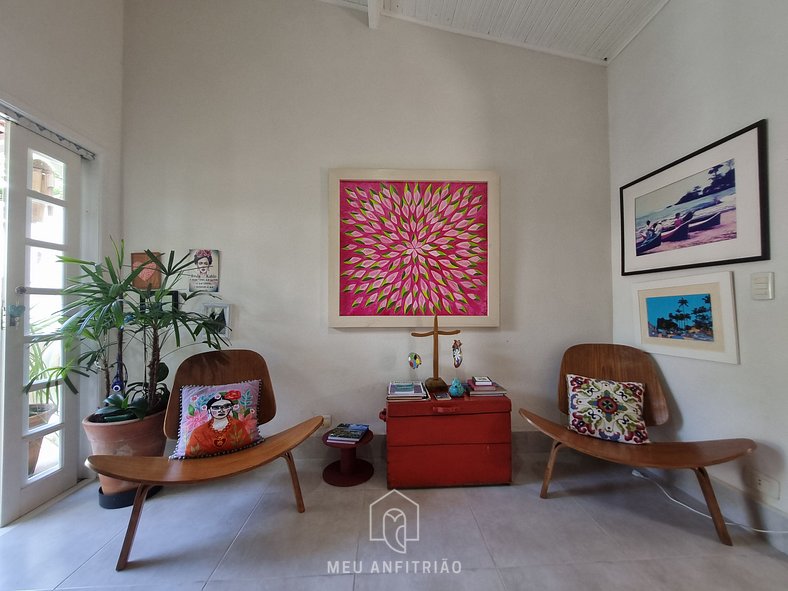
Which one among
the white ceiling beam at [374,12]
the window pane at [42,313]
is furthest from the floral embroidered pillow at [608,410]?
the window pane at [42,313]

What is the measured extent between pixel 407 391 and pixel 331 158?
1755 mm

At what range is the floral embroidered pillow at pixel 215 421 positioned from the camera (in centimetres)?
148

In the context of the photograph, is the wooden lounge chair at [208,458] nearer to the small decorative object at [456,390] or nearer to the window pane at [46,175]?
the small decorative object at [456,390]

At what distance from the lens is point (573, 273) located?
6.98 ft

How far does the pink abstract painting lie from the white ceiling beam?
1.15m

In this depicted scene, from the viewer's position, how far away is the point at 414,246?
6.78 feet

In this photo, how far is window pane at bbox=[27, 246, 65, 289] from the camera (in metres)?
1.61

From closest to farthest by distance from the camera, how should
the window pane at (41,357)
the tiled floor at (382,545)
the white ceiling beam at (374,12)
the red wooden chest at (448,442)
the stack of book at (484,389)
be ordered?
the tiled floor at (382,545)
the window pane at (41,357)
the red wooden chest at (448,442)
the stack of book at (484,389)
the white ceiling beam at (374,12)

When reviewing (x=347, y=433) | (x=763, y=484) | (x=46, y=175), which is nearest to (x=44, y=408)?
(x=46, y=175)

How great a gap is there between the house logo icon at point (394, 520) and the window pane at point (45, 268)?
232cm

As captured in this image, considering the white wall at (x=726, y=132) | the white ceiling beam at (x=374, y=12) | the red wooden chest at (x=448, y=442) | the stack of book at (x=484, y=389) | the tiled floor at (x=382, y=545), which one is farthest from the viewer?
the white ceiling beam at (x=374, y=12)

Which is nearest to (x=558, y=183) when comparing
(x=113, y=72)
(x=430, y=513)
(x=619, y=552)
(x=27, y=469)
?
(x=619, y=552)

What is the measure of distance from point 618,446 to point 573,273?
3.84ft

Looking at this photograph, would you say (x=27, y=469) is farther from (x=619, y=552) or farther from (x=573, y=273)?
(x=573, y=273)
